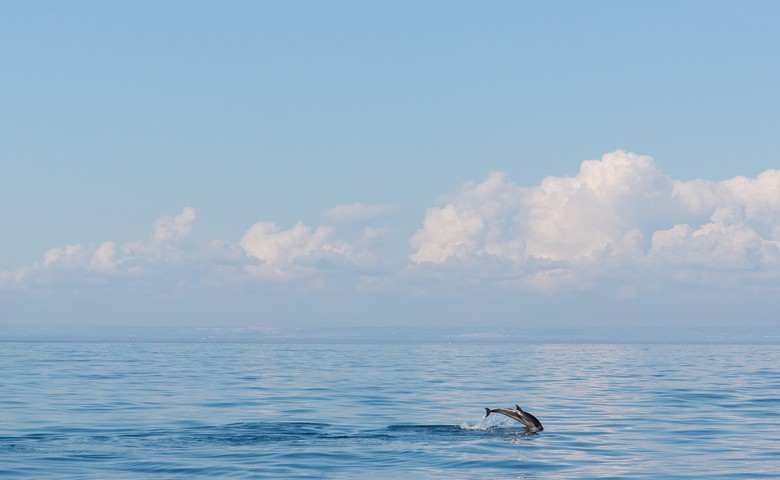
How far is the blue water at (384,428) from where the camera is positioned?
86.5 feet

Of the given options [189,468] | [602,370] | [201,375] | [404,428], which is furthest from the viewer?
[602,370]

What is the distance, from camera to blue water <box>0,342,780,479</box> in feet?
86.5

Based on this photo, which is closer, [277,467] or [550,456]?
[277,467]

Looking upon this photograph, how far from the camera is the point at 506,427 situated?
3481 cm

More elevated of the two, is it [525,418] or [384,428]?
[525,418]

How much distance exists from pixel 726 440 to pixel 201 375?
42279 mm

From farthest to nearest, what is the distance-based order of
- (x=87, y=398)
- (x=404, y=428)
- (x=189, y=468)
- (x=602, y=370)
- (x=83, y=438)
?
(x=602, y=370), (x=87, y=398), (x=404, y=428), (x=83, y=438), (x=189, y=468)

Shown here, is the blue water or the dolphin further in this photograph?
the dolphin

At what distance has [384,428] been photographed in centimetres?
3494

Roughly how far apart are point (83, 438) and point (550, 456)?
49.3ft

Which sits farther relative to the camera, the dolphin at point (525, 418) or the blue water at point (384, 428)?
the dolphin at point (525, 418)

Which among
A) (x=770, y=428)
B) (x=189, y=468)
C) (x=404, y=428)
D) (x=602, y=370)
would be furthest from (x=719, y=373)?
(x=189, y=468)

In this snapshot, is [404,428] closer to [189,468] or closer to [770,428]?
[189,468]

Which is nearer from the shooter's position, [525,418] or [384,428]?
[525,418]
